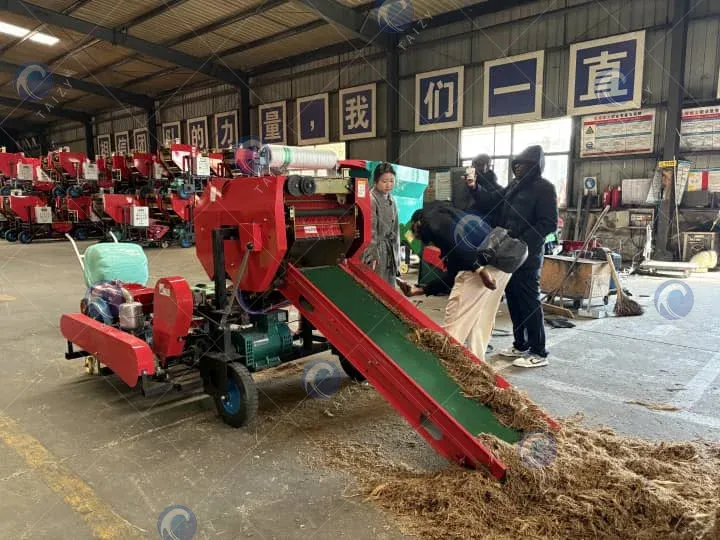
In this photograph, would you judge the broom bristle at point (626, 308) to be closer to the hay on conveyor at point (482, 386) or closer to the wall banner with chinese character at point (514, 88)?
the hay on conveyor at point (482, 386)

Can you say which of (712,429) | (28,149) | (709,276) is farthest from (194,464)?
(28,149)

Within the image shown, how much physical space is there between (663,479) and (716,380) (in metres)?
2.04

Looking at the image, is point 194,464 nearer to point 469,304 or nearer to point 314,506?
point 314,506

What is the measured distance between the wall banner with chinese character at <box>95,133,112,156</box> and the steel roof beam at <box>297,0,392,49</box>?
16.2 m

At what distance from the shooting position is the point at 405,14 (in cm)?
1265

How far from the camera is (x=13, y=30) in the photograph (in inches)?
533

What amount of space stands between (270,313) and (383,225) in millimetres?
1139

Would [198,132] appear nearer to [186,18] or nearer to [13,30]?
[13,30]

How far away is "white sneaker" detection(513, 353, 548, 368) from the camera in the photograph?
13.0 feet

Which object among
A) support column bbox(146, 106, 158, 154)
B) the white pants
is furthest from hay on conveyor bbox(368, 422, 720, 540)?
support column bbox(146, 106, 158, 154)

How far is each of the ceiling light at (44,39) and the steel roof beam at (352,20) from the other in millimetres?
8138

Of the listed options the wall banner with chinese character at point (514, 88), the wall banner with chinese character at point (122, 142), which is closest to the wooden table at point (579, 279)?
the wall banner with chinese character at point (514, 88)

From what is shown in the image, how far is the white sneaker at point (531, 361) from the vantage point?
3.97 metres

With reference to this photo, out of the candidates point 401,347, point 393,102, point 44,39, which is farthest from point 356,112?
point 401,347
